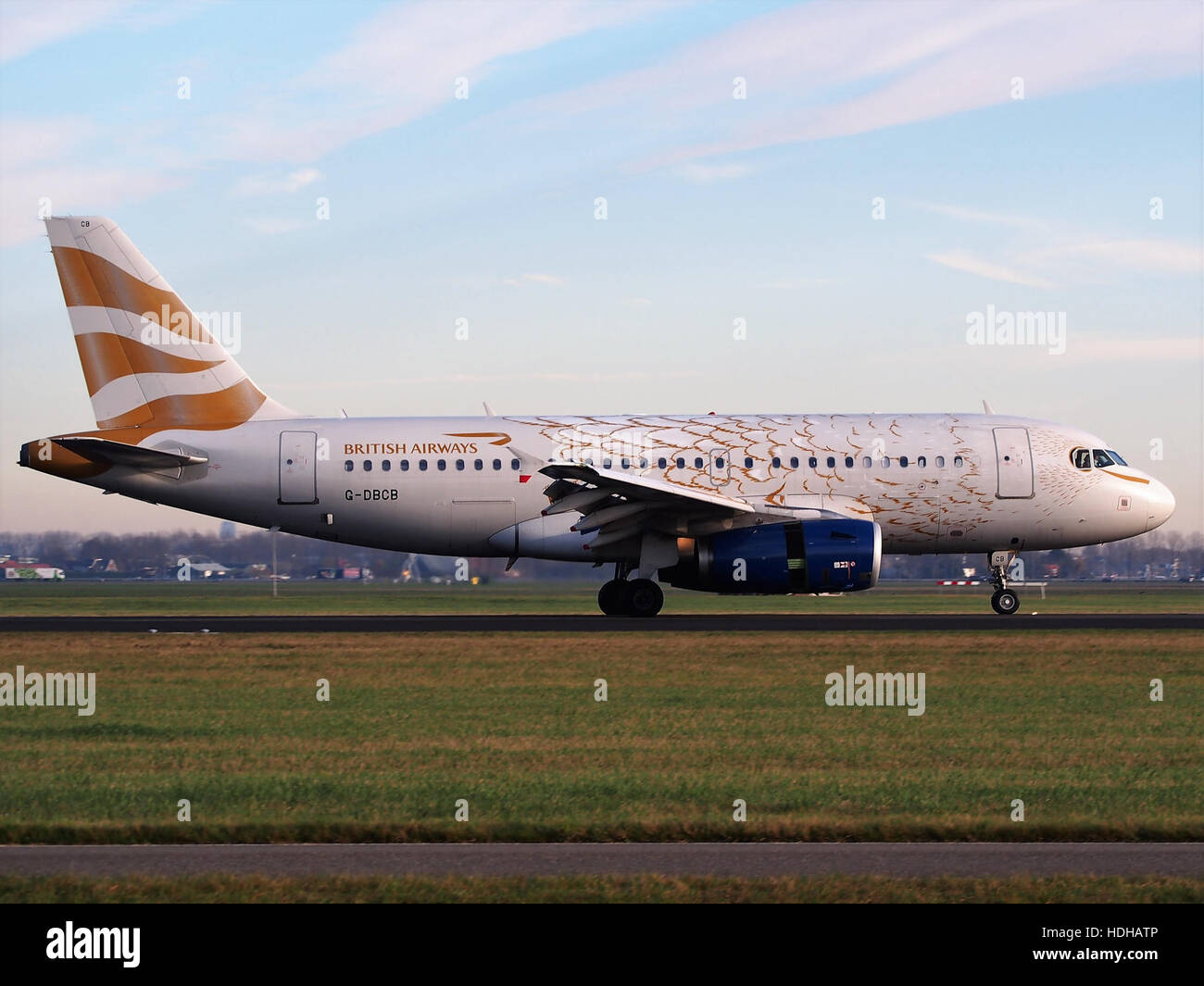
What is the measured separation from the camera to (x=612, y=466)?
115 feet

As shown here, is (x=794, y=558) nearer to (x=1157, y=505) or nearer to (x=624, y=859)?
(x=1157, y=505)

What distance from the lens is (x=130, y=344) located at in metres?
36.1

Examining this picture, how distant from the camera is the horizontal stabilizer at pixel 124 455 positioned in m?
33.9

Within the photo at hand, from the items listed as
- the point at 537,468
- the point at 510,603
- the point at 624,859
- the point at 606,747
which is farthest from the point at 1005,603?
the point at 624,859

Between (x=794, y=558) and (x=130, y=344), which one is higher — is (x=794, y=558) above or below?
below

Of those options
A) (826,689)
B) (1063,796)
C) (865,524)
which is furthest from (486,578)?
(1063,796)

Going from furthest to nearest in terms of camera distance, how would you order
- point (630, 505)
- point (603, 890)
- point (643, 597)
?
point (643, 597) → point (630, 505) → point (603, 890)

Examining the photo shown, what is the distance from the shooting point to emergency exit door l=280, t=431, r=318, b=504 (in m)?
35.4

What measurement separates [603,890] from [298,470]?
27.7 m

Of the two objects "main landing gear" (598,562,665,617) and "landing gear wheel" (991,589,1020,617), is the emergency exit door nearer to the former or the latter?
"main landing gear" (598,562,665,617)

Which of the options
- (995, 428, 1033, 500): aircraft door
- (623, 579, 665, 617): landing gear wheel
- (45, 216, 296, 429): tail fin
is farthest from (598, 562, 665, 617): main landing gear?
(45, 216, 296, 429): tail fin

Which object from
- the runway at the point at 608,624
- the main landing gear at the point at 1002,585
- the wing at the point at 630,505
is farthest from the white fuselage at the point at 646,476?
the runway at the point at 608,624

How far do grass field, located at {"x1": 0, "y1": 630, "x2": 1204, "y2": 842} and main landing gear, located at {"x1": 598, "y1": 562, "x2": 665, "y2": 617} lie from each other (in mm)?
7972
